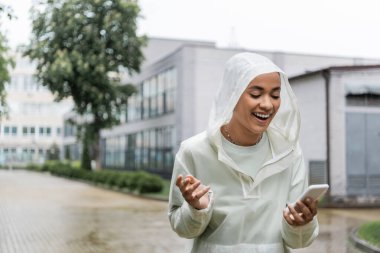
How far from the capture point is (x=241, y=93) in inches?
95.8

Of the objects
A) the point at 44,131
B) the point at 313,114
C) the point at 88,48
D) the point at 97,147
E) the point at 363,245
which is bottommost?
the point at 363,245

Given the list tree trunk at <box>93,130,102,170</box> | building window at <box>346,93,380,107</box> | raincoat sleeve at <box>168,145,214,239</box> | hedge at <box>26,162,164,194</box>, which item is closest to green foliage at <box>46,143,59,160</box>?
hedge at <box>26,162,164,194</box>

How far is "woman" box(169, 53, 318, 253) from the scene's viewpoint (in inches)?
95.7

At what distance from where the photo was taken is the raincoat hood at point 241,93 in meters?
2.43

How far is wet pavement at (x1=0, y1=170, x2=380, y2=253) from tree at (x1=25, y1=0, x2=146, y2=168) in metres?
13.8

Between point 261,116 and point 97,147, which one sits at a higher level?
point 261,116

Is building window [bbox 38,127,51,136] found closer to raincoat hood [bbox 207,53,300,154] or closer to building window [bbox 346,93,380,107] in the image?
building window [bbox 346,93,380,107]

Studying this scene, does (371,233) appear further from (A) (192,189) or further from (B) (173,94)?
(B) (173,94)

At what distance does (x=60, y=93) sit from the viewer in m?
37.8

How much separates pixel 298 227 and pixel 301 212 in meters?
0.10

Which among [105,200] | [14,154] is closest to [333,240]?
[105,200]

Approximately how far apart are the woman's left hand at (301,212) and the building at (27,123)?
84821 millimetres

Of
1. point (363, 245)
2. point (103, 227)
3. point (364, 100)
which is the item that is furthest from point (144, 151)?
point (363, 245)

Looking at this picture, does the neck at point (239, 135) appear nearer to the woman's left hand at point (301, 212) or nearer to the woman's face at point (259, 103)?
the woman's face at point (259, 103)
